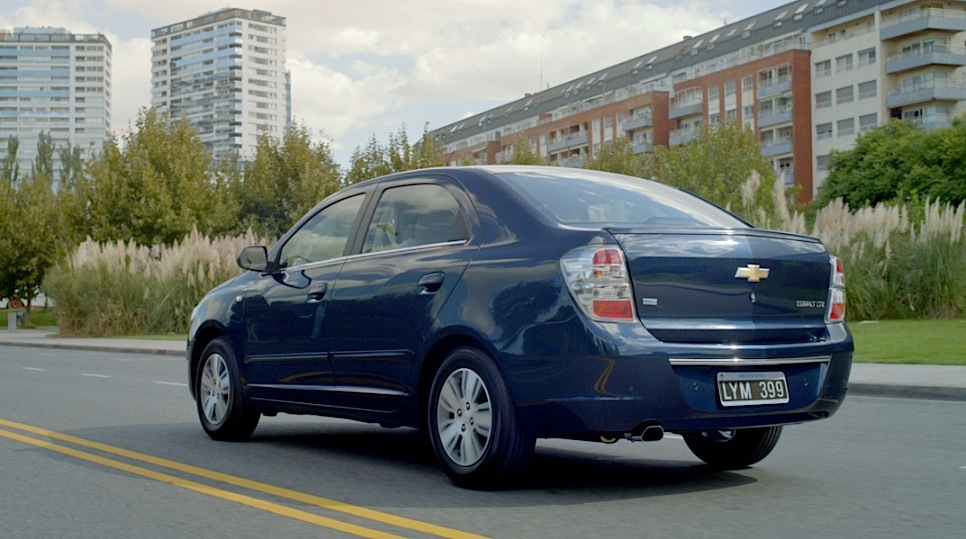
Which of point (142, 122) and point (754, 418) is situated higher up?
point (142, 122)

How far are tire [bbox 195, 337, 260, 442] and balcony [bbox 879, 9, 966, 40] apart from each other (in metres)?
75.7

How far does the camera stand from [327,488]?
6.27 metres

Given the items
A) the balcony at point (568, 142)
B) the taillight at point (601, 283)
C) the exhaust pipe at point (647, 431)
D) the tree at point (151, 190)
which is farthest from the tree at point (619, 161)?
the exhaust pipe at point (647, 431)

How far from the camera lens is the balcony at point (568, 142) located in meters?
107

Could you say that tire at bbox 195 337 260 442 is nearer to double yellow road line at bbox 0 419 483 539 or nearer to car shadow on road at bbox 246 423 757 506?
car shadow on road at bbox 246 423 757 506

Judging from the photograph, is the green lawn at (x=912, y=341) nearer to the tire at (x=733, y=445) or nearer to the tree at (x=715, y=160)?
the tire at (x=733, y=445)

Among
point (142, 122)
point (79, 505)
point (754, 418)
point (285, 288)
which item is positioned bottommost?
point (79, 505)

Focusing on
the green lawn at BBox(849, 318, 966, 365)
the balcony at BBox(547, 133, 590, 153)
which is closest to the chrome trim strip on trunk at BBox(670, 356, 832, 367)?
the green lawn at BBox(849, 318, 966, 365)

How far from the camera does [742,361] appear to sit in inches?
223

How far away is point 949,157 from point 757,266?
63903mm

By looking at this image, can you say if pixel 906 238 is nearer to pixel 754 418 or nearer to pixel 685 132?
pixel 754 418

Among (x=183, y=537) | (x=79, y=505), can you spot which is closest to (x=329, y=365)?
(x=79, y=505)

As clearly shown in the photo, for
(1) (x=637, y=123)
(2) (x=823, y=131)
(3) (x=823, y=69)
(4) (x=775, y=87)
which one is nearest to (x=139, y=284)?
(2) (x=823, y=131)

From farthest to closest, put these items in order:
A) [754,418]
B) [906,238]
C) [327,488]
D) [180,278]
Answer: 1. [180,278]
2. [906,238]
3. [327,488]
4. [754,418]
